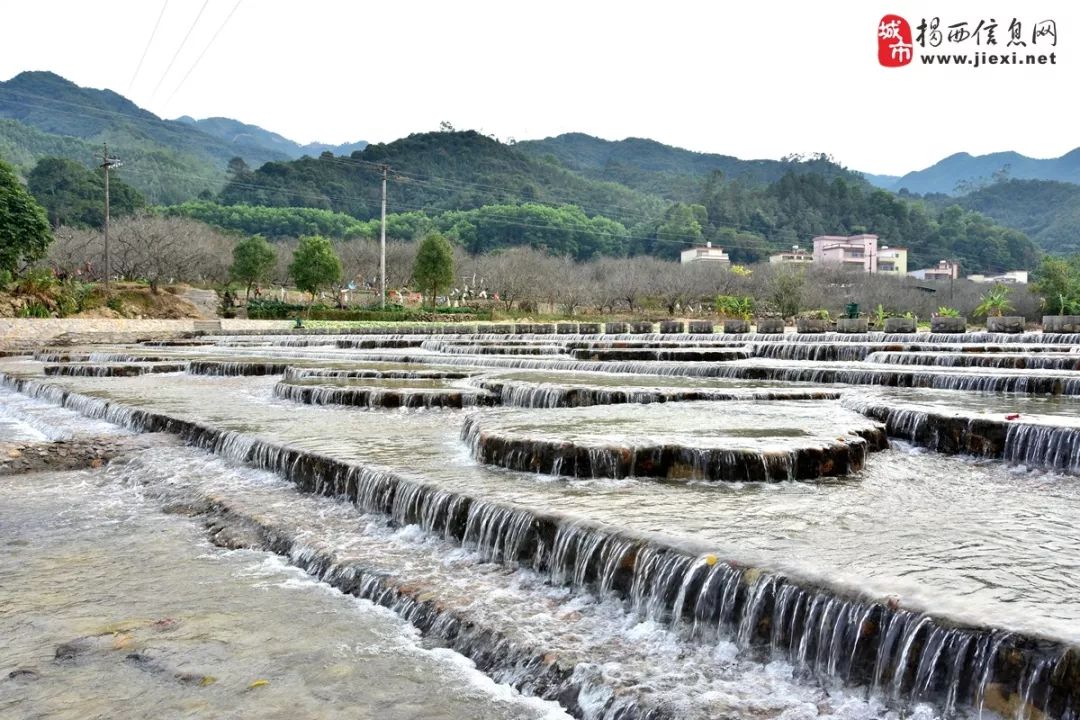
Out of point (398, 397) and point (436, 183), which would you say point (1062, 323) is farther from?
point (436, 183)

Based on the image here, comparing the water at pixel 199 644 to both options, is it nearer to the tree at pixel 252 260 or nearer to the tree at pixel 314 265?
the tree at pixel 314 265

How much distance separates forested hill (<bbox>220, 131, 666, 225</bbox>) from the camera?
440 feet

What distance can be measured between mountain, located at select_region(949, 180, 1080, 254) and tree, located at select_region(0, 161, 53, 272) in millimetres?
165232

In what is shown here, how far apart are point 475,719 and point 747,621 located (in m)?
1.55

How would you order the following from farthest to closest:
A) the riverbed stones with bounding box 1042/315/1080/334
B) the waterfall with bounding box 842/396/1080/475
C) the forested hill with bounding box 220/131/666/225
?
1. the forested hill with bounding box 220/131/666/225
2. the riverbed stones with bounding box 1042/315/1080/334
3. the waterfall with bounding box 842/396/1080/475

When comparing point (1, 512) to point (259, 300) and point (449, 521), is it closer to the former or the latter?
point (449, 521)

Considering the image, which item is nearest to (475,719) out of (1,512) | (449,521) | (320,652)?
(320,652)

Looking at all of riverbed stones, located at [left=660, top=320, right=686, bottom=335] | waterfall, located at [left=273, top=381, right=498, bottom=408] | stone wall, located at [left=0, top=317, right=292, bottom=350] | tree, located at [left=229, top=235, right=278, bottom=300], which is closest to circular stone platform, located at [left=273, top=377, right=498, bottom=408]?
waterfall, located at [left=273, top=381, right=498, bottom=408]

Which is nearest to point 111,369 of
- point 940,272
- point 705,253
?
point 705,253

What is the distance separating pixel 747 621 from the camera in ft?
15.9

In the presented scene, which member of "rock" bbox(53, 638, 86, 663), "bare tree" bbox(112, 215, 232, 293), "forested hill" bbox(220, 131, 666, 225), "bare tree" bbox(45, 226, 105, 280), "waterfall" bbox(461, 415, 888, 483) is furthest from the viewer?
"forested hill" bbox(220, 131, 666, 225)

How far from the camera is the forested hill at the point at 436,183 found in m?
134

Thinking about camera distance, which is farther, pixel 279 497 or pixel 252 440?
pixel 252 440

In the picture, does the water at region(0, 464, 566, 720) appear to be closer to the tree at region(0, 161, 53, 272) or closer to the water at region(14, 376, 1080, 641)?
the water at region(14, 376, 1080, 641)
